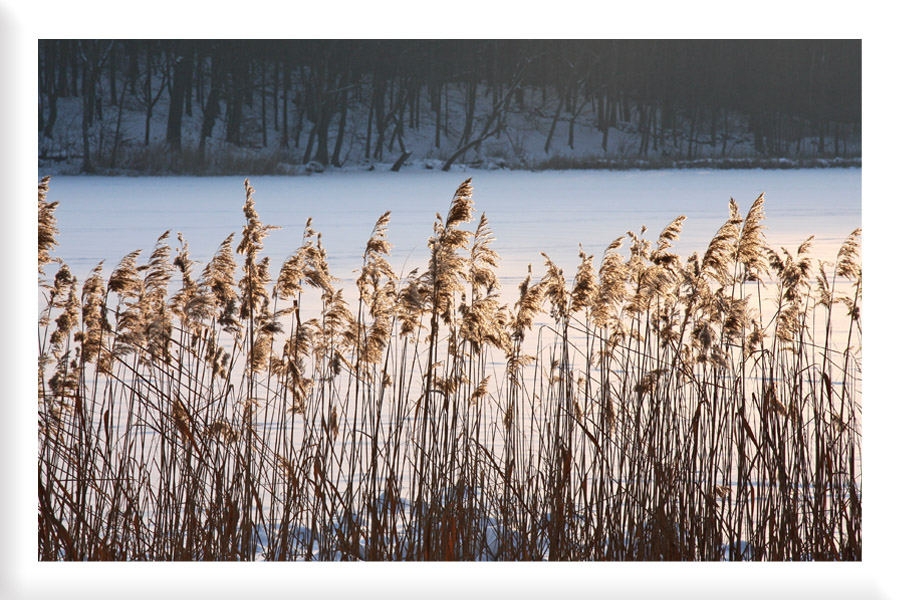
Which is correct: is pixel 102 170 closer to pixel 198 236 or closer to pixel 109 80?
pixel 109 80

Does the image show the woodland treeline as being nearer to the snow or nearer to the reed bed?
the snow

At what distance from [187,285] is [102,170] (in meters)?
1.31

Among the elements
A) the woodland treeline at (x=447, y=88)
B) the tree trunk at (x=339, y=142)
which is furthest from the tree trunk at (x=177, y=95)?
the tree trunk at (x=339, y=142)

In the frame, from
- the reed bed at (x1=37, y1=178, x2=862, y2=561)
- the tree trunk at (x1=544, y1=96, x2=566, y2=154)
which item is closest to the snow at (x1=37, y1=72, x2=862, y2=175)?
the tree trunk at (x1=544, y1=96, x2=566, y2=154)

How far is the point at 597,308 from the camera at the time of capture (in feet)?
8.83

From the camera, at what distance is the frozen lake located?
3.71 m

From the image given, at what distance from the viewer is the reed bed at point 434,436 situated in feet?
8.38

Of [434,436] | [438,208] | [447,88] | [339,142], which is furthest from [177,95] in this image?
[434,436]

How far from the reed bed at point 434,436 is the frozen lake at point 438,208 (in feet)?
2.90

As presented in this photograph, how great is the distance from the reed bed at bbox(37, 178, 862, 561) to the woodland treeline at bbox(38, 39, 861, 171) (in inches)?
40.1

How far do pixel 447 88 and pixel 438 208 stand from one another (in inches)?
23.9

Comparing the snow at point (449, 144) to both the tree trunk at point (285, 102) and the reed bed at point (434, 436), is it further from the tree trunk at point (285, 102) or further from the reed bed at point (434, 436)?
the reed bed at point (434, 436)
